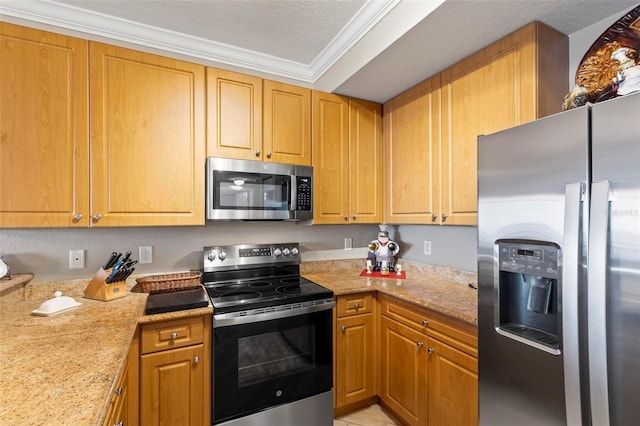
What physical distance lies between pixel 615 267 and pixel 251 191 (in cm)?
181

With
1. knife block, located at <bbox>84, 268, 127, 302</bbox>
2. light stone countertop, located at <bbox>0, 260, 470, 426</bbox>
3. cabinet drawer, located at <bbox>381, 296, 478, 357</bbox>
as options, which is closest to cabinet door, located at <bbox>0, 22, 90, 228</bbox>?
knife block, located at <bbox>84, 268, 127, 302</bbox>

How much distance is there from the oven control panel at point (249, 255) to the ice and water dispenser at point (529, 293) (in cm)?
151

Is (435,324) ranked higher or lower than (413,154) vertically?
lower

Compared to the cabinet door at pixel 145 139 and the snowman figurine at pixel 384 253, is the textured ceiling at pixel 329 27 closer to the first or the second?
the cabinet door at pixel 145 139

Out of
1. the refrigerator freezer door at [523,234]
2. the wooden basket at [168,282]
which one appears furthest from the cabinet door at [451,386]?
the wooden basket at [168,282]

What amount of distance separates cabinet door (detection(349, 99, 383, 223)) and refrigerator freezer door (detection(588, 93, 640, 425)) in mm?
1680

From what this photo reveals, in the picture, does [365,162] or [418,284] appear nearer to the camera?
[418,284]

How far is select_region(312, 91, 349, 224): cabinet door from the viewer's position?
238 cm

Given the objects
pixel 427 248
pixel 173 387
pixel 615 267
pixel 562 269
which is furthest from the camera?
pixel 427 248

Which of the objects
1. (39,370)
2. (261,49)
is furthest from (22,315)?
(261,49)

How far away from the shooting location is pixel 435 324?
5.65ft

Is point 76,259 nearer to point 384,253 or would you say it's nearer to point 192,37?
point 192,37

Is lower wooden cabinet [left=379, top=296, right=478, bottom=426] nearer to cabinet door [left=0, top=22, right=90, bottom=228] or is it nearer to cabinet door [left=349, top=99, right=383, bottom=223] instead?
cabinet door [left=349, top=99, right=383, bottom=223]

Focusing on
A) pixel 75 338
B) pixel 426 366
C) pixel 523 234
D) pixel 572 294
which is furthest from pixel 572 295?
pixel 75 338
